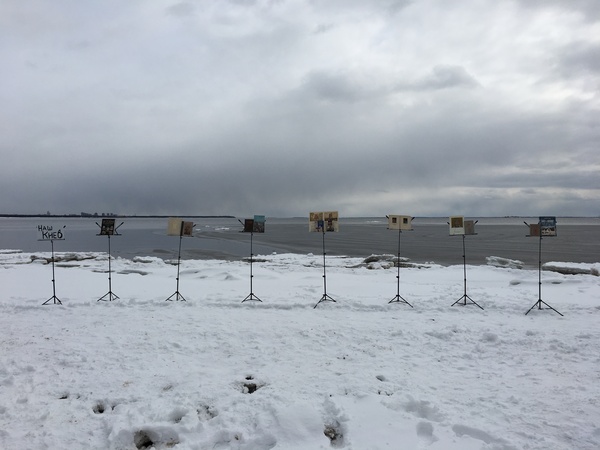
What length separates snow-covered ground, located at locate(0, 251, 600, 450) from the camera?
14.4ft

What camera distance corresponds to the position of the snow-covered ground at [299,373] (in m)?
4.38

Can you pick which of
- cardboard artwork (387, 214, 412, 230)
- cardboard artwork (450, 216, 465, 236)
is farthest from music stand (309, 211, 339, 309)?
cardboard artwork (450, 216, 465, 236)

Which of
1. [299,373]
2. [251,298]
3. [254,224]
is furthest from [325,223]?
[299,373]

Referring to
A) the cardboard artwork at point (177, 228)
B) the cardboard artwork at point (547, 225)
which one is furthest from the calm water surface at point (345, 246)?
the cardboard artwork at point (547, 225)

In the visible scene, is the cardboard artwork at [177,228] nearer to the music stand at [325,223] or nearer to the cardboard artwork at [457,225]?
the music stand at [325,223]

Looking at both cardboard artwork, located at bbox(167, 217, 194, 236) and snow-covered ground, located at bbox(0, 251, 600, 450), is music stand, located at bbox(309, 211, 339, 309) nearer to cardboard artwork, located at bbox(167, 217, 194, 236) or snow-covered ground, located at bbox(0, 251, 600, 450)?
snow-covered ground, located at bbox(0, 251, 600, 450)

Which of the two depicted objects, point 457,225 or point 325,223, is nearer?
point 457,225

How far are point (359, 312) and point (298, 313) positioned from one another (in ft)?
5.00

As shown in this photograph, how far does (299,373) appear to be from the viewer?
5.95 meters

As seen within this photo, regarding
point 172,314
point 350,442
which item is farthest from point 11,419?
point 172,314

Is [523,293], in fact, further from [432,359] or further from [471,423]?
[471,423]

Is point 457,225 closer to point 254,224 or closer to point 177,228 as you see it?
point 254,224

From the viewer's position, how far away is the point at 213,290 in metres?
13.0

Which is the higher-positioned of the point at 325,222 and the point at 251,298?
the point at 325,222
